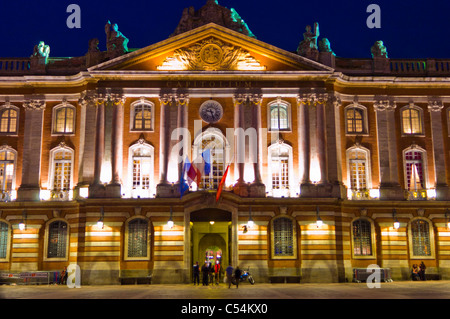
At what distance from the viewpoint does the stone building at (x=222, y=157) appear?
34.5 meters

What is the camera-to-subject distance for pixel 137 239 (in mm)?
34781

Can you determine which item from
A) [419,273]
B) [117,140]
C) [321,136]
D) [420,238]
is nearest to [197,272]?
[117,140]

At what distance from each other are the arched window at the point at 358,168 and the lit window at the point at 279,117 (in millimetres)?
4656

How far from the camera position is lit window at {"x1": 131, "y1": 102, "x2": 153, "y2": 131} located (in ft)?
120

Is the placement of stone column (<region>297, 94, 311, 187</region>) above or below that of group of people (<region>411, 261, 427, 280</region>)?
above

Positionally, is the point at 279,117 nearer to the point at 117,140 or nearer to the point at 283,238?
the point at 283,238

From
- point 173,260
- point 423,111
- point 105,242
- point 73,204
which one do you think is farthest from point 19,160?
point 423,111

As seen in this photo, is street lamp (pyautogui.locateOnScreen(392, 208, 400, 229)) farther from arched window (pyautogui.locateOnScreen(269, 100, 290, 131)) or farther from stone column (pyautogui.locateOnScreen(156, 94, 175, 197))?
stone column (pyautogui.locateOnScreen(156, 94, 175, 197))

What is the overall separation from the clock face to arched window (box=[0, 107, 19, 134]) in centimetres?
1257

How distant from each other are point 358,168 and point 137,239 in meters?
15.1

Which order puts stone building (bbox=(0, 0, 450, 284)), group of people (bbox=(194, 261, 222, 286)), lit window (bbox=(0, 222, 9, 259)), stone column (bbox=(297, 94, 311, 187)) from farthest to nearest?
lit window (bbox=(0, 222, 9, 259)), stone column (bbox=(297, 94, 311, 187)), stone building (bbox=(0, 0, 450, 284)), group of people (bbox=(194, 261, 222, 286))

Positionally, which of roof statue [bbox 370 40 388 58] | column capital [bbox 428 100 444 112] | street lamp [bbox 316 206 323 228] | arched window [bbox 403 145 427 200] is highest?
roof statue [bbox 370 40 388 58]

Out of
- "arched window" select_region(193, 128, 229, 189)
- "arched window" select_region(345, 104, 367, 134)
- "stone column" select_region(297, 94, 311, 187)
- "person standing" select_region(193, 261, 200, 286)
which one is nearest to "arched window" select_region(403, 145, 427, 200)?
"arched window" select_region(345, 104, 367, 134)

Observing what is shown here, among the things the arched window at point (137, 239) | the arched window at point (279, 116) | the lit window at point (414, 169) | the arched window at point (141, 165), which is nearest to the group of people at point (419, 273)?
the lit window at point (414, 169)
